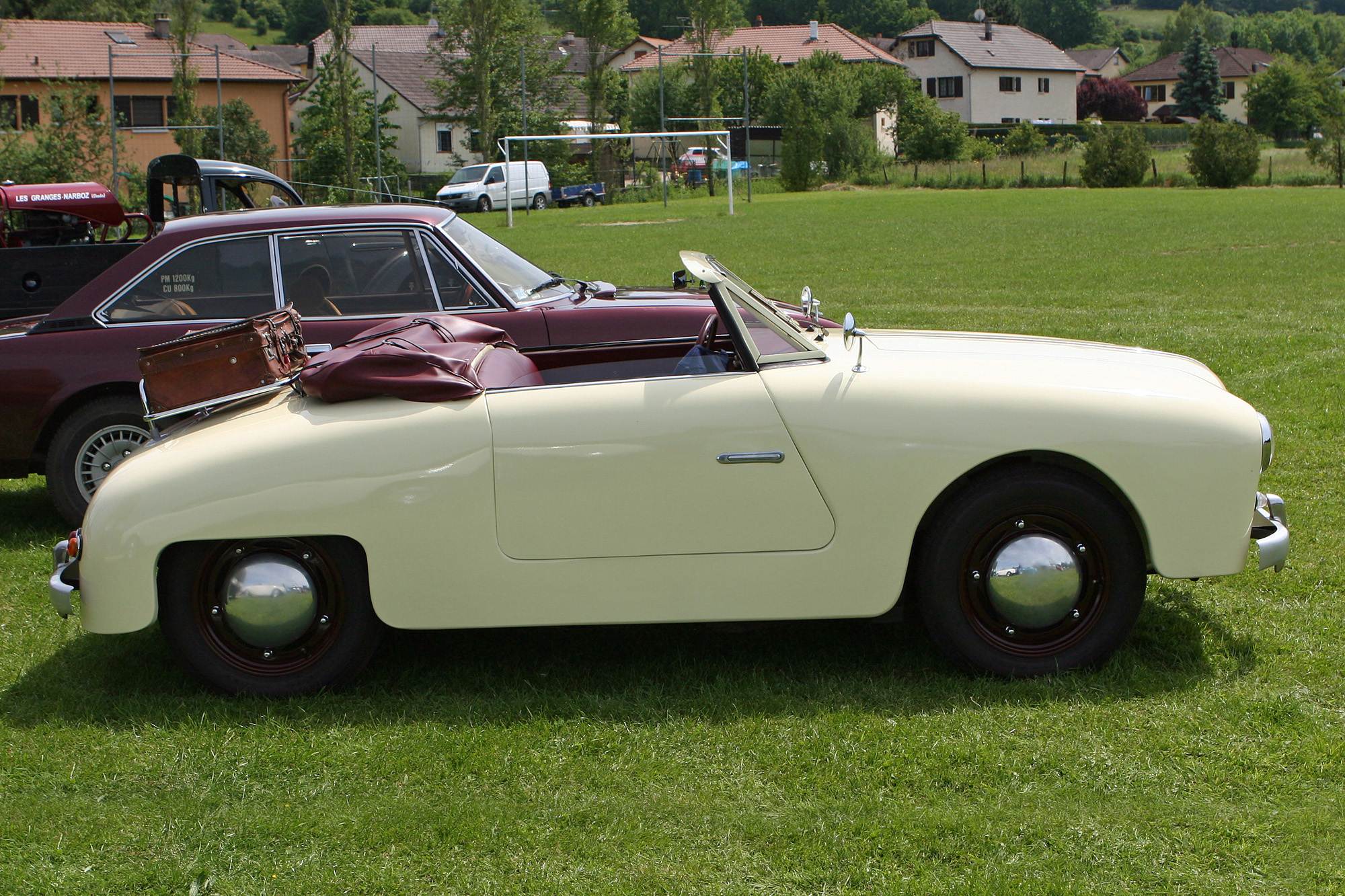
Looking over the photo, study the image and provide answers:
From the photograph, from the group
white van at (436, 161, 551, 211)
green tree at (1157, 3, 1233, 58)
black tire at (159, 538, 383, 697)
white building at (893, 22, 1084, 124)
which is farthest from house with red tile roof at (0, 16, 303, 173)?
green tree at (1157, 3, 1233, 58)

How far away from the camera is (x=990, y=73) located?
297 feet

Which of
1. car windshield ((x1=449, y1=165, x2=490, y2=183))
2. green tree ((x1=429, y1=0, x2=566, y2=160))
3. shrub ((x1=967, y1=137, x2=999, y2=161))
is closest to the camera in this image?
car windshield ((x1=449, y1=165, x2=490, y2=183))

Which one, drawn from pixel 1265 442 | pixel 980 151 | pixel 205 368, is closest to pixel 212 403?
pixel 205 368

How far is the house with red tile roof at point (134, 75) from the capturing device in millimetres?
50281

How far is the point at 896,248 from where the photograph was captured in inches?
902

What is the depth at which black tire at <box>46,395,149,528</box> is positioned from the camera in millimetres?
6227

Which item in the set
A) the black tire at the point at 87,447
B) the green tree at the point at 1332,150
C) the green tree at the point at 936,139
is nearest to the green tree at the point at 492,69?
the green tree at the point at 936,139

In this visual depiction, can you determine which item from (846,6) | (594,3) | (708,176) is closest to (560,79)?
(594,3)

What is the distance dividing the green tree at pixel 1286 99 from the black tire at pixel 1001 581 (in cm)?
8791

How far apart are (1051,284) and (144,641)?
1386 centimetres

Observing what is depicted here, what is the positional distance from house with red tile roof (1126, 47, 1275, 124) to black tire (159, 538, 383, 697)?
12237cm

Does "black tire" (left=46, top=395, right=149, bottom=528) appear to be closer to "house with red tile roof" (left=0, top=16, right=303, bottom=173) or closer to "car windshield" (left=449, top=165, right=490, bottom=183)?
"car windshield" (left=449, top=165, right=490, bottom=183)

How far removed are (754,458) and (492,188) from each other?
44.1 m

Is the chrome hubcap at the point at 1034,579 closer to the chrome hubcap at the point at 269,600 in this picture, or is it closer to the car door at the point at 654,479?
the car door at the point at 654,479
